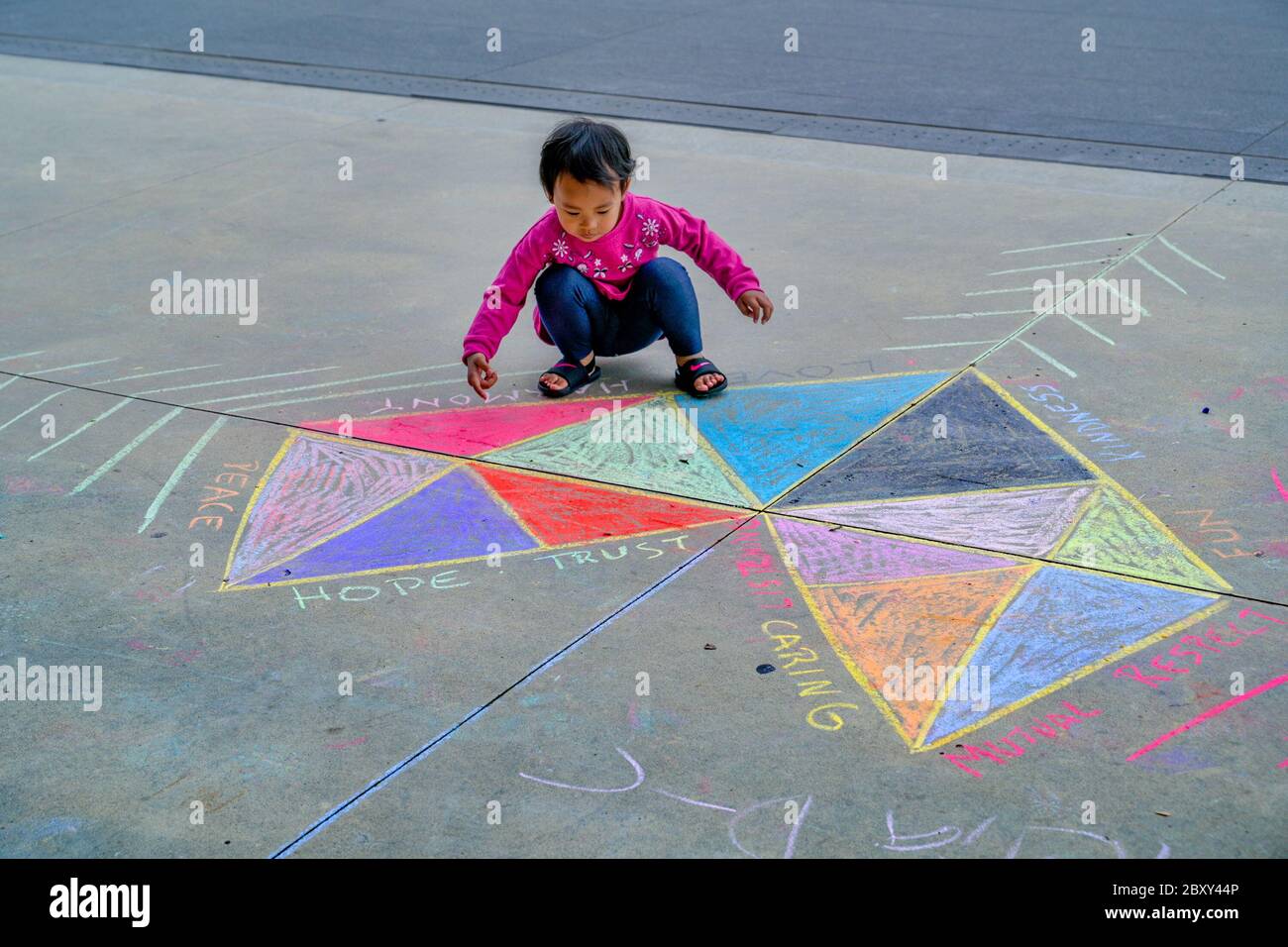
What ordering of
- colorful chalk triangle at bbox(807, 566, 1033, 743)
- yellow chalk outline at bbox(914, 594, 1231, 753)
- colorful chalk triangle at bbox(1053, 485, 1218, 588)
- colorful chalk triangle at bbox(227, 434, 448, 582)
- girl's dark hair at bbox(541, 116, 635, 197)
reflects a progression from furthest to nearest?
1. girl's dark hair at bbox(541, 116, 635, 197)
2. colorful chalk triangle at bbox(227, 434, 448, 582)
3. colorful chalk triangle at bbox(1053, 485, 1218, 588)
4. colorful chalk triangle at bbox(807, 566, 1033, 743)
5. yellow chalk outline at bbox(914, 594, 1231, 753)

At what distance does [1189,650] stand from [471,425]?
1895 millimetres

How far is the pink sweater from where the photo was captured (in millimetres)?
3664

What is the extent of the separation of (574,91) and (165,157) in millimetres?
2176

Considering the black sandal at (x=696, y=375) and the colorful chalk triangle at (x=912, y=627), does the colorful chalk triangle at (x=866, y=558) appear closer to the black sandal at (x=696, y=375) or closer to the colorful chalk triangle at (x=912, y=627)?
the colorful chalk triangle at (x=912, y=627)

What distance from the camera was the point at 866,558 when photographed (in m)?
2.84

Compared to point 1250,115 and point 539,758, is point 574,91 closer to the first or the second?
point 1250,115

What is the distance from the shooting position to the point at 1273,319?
13.3ft

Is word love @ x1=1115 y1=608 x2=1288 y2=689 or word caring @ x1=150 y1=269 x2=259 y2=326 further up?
word caring @ x1=150 y1=269 x2=259 y2=326

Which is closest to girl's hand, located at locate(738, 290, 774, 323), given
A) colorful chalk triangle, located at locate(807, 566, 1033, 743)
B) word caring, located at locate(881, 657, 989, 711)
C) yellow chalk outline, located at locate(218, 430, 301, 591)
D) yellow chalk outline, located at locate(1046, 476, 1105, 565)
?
yellow chalk outline, located at locate(1046, 476, 1105, 565)

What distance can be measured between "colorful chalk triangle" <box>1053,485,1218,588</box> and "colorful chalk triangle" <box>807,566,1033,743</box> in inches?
6.0

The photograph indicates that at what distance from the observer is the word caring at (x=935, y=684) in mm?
2365

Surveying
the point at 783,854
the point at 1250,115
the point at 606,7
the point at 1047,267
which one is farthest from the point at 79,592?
the point at 606,7

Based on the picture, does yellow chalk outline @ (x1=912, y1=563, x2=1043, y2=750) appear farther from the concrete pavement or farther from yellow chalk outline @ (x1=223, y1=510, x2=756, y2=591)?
yellow chalk outline @ (x1=223, y1=510, x2=756, y2=591)

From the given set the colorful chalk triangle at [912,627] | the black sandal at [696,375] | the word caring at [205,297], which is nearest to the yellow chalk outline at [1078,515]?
the colorful chalk triangle at [912,627]
